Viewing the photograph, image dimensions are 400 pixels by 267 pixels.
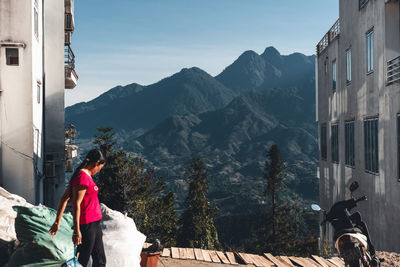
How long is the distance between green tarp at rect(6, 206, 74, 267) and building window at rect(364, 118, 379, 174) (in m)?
10.8

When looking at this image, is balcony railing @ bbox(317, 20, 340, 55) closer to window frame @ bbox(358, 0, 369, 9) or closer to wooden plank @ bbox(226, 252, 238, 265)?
window frame @ bbox(358, 0, 369, 9)

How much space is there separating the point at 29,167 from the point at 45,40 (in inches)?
219

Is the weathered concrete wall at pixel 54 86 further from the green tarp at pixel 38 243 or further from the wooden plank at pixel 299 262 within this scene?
the green tarp at pixel 38 243

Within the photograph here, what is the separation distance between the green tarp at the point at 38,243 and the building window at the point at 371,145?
35.3 feet

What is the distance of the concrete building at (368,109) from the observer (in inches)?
459

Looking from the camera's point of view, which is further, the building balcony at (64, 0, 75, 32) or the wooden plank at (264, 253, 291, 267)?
the building balcony at (64, 0, 75, 32)

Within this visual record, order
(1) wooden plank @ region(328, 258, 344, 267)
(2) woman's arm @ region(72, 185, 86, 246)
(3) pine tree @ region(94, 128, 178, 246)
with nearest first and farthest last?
(2) woman's arm @ region(72, 185, 86, 246)
(1) wooden plank @ region(328, 258, 344, 267)
(3) pine tree @ region(94, 128, 178, 246)

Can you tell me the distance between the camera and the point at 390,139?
38.4 ft

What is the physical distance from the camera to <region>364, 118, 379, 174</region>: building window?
1317 centimetres

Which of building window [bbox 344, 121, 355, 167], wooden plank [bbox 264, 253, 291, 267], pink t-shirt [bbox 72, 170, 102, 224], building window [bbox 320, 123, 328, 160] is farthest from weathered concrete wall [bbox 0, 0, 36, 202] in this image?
building window [bbox 320, 123, 328, 160]

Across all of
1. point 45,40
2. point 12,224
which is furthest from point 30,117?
point 12,224

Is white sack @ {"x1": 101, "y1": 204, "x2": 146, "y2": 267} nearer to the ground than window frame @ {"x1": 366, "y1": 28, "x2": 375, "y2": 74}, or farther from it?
nearer to the ground

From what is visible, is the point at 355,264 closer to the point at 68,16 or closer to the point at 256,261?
the point at 256,261

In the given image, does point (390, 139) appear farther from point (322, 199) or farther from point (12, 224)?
point (322, 199)
